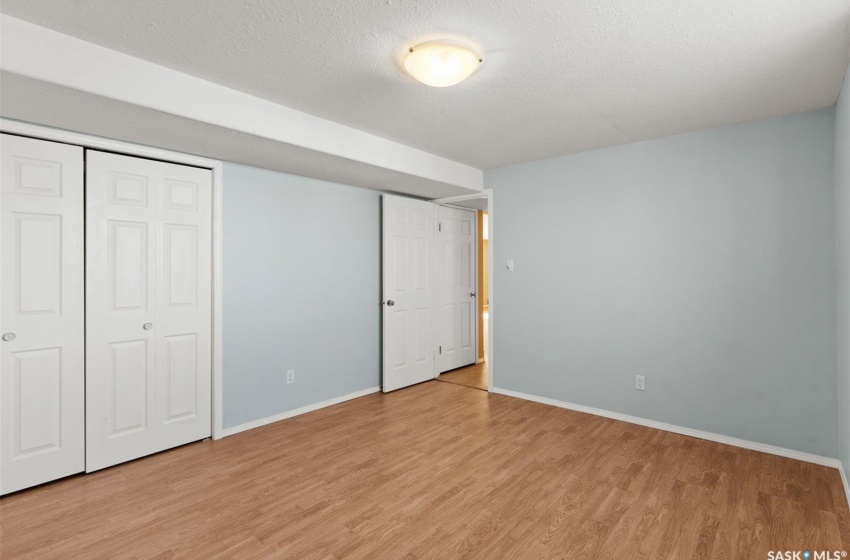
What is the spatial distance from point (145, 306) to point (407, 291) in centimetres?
246

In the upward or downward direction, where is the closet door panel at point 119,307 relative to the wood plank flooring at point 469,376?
upward

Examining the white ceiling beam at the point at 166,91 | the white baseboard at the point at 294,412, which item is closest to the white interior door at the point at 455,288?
the white baseboard at the point at 294,412

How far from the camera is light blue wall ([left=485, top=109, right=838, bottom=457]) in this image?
284cm

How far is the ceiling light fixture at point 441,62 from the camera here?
1984 millimetres

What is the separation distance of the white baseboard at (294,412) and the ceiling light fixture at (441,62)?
9.65 feet

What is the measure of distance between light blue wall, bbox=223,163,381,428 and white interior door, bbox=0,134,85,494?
0.93m

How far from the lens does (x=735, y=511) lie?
2.25 meters

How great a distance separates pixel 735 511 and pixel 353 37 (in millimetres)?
3112

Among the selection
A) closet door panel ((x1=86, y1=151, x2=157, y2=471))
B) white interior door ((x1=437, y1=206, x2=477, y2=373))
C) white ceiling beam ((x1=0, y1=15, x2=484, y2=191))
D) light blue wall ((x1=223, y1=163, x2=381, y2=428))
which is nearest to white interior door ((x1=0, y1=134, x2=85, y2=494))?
closet door panel ((x1=86, y1=151, x2=157, y2=471))

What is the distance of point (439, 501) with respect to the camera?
237 cm

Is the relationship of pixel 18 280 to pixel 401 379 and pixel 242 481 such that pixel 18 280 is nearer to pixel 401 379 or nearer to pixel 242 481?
pixel 242 481

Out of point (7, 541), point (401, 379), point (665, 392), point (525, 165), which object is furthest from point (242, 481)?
point (525, 165)

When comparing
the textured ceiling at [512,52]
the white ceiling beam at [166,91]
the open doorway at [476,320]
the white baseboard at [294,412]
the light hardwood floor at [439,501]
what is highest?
the textured ceiling at [512,52]

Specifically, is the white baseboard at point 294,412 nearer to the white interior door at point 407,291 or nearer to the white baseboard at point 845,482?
the white interior door at point 407,291
